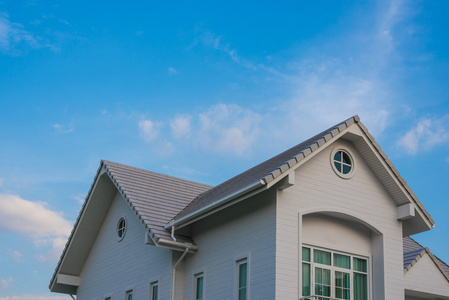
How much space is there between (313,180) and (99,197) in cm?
1078

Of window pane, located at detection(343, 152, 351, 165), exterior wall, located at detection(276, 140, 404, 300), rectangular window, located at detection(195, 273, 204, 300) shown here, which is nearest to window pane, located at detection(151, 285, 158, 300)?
rectangular window, located at detection(195, 273, 204, 300)

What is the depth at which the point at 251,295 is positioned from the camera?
1862cm

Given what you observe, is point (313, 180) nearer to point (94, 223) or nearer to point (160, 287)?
point (160, 287)

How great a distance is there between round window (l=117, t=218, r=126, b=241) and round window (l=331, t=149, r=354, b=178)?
946cm

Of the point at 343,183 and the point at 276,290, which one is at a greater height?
the point at 343,183

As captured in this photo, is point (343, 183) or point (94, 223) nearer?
point (343, 183)

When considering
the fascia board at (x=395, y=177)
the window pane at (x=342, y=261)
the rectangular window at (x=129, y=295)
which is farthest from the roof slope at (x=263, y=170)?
the rectangular window at (x=129, y=295)

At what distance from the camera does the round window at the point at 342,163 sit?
20.4 meters

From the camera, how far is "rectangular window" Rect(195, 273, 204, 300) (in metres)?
21.1

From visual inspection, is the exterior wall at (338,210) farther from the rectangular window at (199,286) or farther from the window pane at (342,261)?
the rectangular window at (199,286)

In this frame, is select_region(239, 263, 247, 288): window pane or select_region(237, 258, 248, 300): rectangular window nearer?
select_region(237, 258, 248, 300): rectangular window

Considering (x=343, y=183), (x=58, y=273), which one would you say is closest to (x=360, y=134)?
(x=343, y=183)

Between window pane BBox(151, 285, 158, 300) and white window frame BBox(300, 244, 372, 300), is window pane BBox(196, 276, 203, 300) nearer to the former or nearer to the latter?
window pane BBox(151, 285, 158, 300)

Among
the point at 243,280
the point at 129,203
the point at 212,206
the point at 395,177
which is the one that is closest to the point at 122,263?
the point at 129,203
